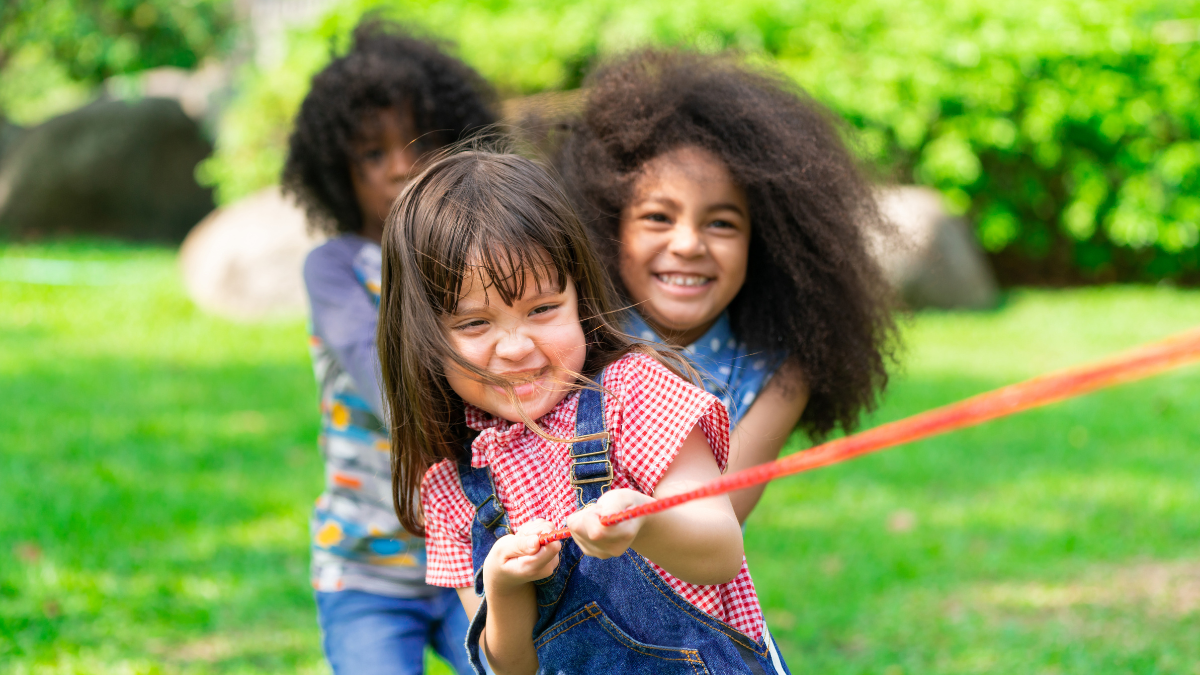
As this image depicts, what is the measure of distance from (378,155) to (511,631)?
1533 mm

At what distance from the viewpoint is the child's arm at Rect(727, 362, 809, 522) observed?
1939mm

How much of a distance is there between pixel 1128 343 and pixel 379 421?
6.38 metres

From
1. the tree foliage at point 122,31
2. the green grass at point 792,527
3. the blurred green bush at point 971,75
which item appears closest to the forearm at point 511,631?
the green grass at point 792,527

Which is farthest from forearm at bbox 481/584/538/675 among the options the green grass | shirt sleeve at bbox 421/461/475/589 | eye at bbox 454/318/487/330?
the green grass

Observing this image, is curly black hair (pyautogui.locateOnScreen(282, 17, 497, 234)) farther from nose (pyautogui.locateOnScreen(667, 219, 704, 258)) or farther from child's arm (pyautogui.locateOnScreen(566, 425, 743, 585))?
child's arm (pyautogui.locateOnScreen(566, 425, 743, 585))

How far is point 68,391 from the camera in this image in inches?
235

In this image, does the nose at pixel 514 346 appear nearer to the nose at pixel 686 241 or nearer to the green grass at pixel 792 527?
the nose at pixel 686 241

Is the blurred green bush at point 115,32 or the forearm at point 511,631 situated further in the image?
the blurred green bush at point 115,32

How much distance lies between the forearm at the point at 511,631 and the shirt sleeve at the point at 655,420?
0.24m

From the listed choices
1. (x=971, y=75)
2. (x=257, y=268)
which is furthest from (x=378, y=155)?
(x=971, y=75)

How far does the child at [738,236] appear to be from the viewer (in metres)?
2.01

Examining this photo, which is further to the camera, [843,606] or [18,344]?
[18,344]

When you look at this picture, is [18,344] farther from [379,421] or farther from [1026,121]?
[1026,121]

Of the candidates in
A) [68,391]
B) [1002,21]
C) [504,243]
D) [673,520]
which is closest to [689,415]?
[673,520]
